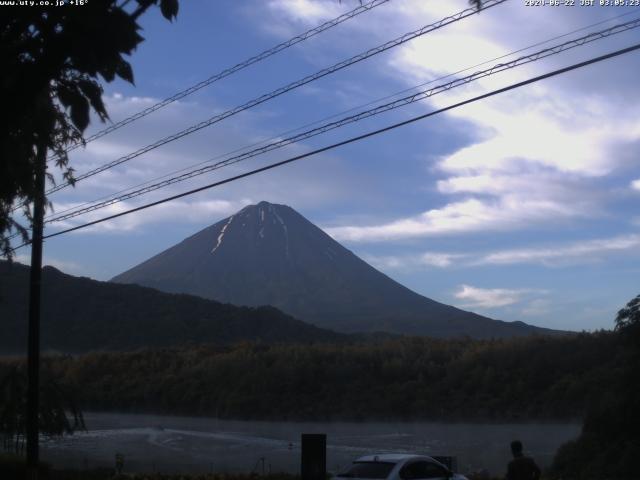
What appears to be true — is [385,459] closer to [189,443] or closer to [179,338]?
[189,443]

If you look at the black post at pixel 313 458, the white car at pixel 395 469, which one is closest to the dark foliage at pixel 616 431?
the white car at pixel 395 469

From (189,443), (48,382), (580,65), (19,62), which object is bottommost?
(189,443)

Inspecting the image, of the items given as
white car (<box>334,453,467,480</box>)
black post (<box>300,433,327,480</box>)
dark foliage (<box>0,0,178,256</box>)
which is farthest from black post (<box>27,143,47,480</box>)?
dark foliage (<box>0,0,178,256</box>)

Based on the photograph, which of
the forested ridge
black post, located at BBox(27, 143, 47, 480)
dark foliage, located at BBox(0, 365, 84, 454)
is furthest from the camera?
the forested ridge

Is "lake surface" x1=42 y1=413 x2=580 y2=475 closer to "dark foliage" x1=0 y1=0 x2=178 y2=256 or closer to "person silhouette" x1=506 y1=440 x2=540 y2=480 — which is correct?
"person silhouette" x1=506 y1=440 x2=540 y2=480

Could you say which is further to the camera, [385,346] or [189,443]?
[385,346]

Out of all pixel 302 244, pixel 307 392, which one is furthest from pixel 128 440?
pixel 302 244

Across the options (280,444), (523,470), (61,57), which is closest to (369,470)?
(523,470)
